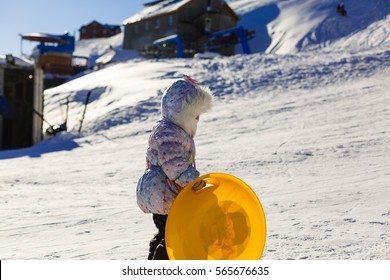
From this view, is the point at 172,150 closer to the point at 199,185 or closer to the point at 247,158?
the point at 199,185

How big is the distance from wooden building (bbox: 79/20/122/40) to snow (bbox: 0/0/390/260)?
176 ft

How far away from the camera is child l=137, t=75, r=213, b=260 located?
321cm

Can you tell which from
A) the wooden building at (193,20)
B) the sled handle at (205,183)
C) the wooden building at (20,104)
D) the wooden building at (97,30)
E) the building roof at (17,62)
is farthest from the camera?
the wooden building at (97,30)

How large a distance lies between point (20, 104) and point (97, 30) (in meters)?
59.0

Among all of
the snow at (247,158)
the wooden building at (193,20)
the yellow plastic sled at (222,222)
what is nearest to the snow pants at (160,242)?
the yellow plastic sled at (222,222)

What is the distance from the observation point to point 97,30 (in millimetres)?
72875

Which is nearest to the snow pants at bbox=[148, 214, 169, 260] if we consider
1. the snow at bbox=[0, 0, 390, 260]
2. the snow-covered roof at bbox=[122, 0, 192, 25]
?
the snow at bbox=[0, 0, 390, 260]

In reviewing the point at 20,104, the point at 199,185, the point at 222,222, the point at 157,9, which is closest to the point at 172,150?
the point at 199,185

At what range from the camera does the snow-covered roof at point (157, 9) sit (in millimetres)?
39688

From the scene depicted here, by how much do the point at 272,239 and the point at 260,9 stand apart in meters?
55.1

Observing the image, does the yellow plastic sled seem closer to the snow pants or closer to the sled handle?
the sled handle

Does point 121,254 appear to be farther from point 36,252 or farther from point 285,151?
point 285,151

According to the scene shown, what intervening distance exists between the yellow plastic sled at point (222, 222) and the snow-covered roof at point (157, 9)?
3711 cm

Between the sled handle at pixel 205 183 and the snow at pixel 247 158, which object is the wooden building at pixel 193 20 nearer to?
the snow at pixel 247 158
